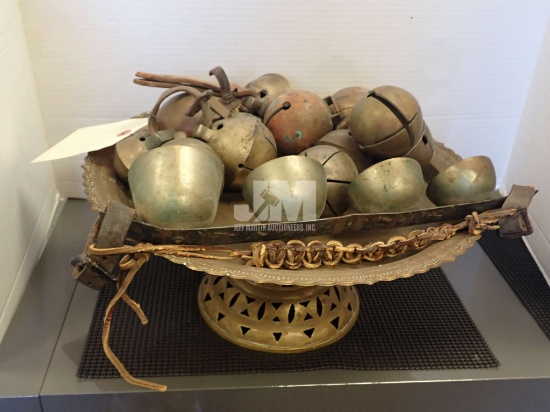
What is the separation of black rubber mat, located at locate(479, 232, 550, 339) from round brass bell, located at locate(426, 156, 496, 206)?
0.23 m

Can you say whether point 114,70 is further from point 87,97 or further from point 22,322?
point 22,322

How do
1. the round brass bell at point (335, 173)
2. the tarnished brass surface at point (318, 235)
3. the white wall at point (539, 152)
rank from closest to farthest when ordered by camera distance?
the tarnished brass surface at point (318, 235)
the round brass bell at point (335, 173)
the white wall at point (539, 152)

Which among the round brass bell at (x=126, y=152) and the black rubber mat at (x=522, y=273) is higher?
the round brass bell at (x=126, y=152)

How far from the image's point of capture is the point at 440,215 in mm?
620

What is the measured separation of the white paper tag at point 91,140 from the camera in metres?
0.67

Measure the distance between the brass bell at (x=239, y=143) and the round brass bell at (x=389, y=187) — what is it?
0.39 ft

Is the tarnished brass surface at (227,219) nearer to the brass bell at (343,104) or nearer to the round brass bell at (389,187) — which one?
the round brass bell at (389,187)

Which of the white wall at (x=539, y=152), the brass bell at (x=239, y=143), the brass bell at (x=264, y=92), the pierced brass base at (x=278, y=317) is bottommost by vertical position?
the pierced brass base at (x=278, y=317)

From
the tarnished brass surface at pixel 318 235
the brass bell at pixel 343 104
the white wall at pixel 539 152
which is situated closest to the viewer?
the tarnished brass surface at pixel 318 235

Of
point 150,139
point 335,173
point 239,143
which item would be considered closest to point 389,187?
point 335,173

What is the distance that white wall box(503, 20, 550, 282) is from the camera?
870 millimetres

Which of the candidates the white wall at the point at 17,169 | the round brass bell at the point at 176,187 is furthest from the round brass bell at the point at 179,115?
the white wall at the point at 17,169

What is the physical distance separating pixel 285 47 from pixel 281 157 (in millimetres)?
320

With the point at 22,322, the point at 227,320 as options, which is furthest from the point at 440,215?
the point at 22,322
